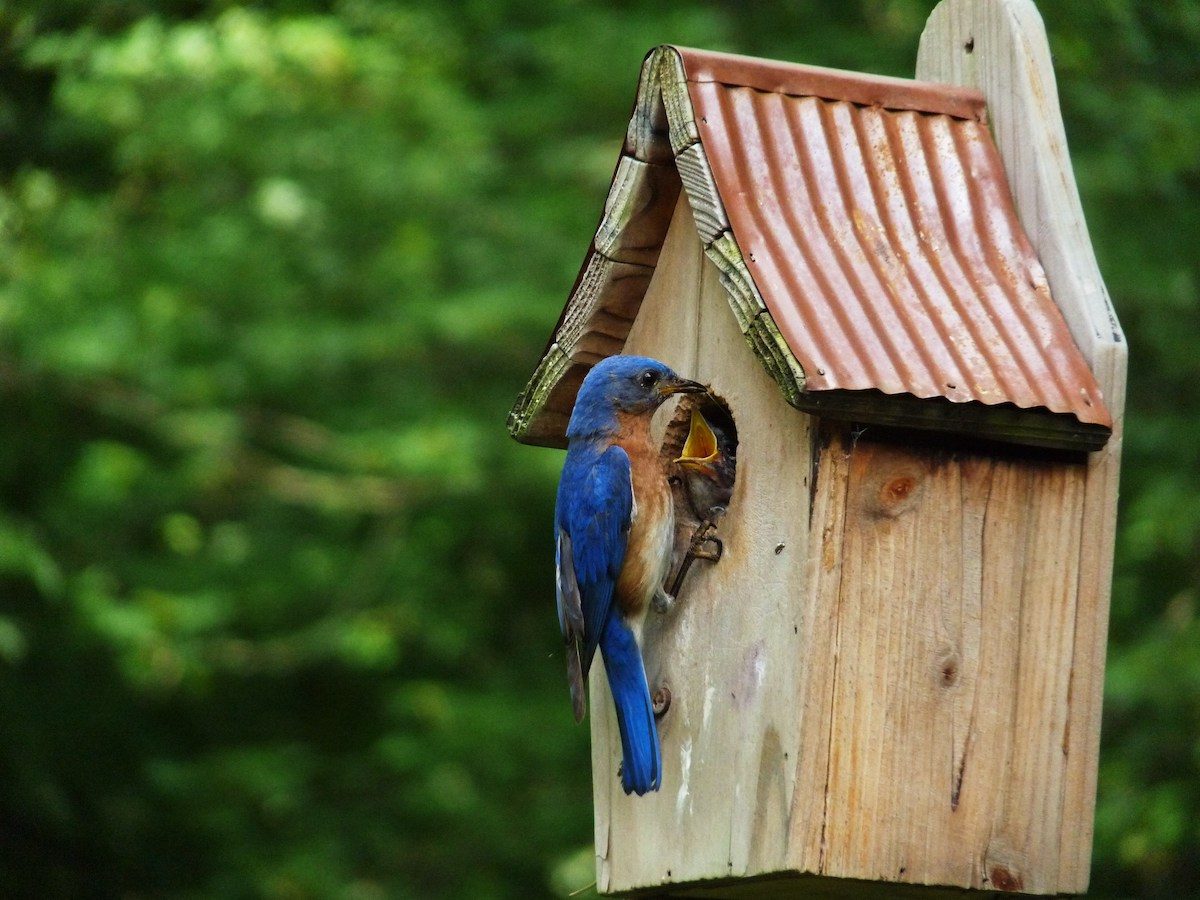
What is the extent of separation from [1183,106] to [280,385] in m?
4.31

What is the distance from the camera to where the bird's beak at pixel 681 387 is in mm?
3111

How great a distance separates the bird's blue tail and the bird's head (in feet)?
1.31

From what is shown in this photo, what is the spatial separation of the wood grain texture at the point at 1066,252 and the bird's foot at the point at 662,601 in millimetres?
781

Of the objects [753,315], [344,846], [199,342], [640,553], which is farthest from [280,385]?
[753,315]

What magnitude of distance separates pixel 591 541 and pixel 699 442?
0.37 m

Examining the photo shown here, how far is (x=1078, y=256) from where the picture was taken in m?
2.84

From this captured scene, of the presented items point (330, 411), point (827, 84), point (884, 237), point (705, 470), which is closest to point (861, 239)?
point (884, 237)

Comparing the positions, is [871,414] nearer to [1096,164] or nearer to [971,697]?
[971,697]

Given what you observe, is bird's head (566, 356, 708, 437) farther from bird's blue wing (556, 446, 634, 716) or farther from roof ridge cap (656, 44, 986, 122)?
roof ridge cap (656, 44, 986, 122)

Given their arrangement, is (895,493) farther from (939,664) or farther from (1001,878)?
(1001,878)

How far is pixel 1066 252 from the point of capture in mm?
2830

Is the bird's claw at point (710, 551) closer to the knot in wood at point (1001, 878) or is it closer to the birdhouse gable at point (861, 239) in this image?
the birdhouse gable at point (861, 239)

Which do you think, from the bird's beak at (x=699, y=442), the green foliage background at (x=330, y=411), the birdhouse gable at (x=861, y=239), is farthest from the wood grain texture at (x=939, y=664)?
the green foliage background at (x=330, y=411)

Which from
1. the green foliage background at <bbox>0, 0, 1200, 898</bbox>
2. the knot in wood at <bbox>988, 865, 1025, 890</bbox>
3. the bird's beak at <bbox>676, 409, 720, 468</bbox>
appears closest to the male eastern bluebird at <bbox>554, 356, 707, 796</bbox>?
the bird's beak at <bbox>676, 409, 720, 468</bbox>
